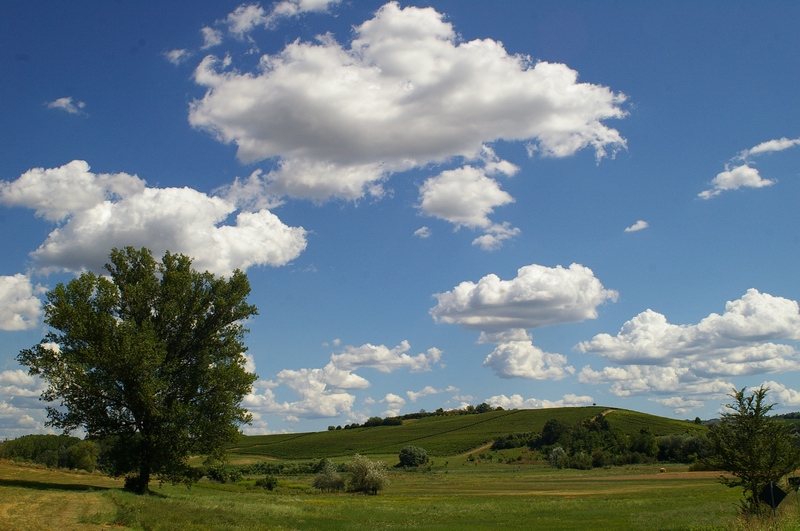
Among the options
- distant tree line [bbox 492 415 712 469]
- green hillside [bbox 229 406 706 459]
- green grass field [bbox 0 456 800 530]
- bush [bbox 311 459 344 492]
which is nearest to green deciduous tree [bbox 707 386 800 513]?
green grass field [bbox 0 456 800 530]

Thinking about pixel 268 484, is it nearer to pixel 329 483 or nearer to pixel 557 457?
pixel 329 483

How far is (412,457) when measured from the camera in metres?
130

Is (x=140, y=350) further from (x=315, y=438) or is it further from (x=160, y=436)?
(x=315, y=438)

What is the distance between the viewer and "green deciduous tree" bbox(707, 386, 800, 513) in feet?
97.1

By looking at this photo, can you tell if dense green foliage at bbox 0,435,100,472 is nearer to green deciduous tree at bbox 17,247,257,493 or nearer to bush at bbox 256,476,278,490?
bush at bbox 256,476,278,490

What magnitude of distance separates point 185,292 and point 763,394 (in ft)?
113

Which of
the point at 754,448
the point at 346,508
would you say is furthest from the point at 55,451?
the point at 754,448

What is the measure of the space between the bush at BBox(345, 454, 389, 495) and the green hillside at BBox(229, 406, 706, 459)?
77034 millimetres

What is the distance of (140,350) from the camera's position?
120 ft

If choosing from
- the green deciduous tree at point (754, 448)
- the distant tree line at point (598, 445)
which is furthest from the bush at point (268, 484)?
the distant tree line at point (598, 445)

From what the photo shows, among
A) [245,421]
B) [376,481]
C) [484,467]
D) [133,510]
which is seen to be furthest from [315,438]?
[133,510]

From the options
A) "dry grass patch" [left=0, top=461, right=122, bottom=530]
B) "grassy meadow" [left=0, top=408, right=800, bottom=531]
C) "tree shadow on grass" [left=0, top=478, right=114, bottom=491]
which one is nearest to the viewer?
"dry grass patch" [left=0, top=461, right=122, bottom=530]

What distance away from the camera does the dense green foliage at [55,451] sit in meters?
103

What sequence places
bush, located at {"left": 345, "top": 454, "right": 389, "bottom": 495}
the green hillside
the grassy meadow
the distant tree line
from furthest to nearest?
the green hillside, the distant tree line, bush, located at {"left": 345, "top": 454, "right": 389, "bottom": 495}, the grassy meadow
